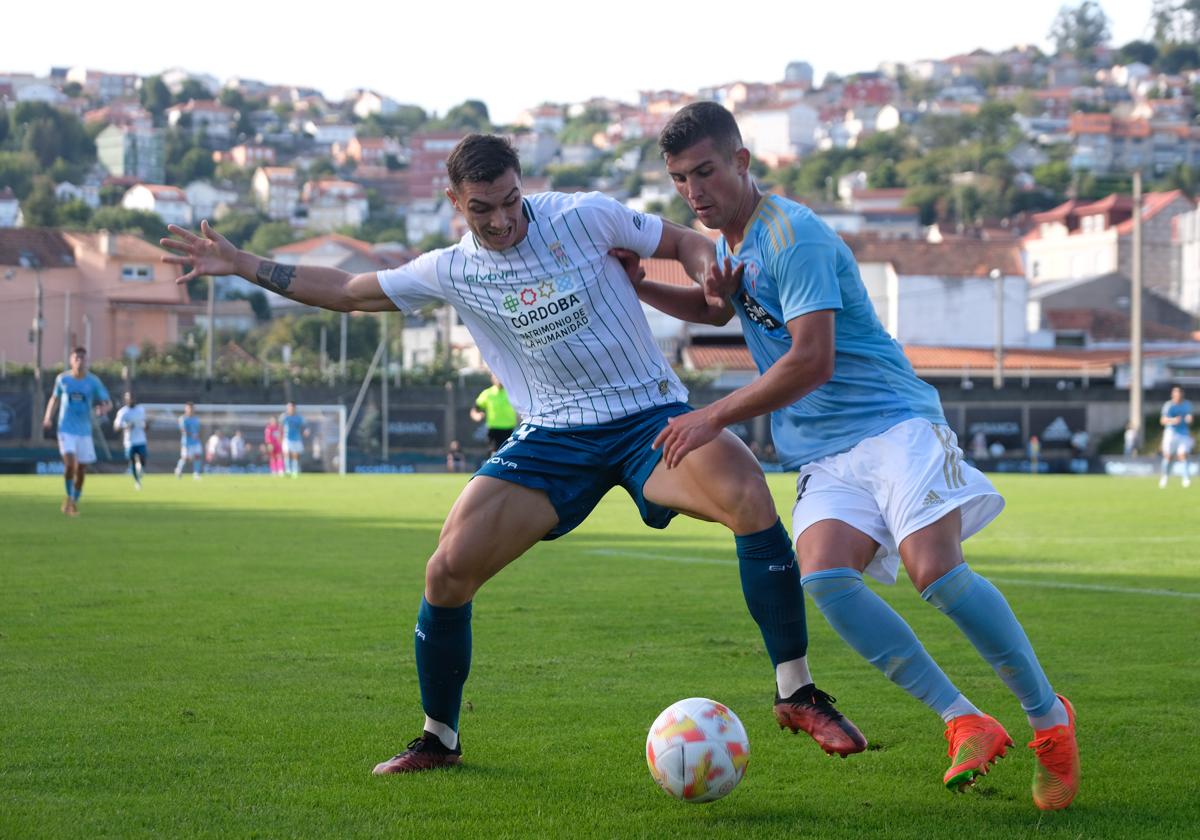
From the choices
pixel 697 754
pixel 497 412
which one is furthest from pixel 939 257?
pixel 697 754

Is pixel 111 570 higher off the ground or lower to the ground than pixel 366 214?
lower

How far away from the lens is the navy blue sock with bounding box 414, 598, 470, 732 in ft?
18.3

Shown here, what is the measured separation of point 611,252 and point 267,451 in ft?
126

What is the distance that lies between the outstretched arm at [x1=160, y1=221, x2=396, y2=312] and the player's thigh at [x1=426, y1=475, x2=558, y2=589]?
0.90 metres

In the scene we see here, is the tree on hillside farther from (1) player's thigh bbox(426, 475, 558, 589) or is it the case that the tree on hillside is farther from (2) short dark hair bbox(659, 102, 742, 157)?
(2) short dark hair bbox(659, 102, 742, 157)

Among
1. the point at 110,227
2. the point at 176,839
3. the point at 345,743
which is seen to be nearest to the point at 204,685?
the point at 345,743

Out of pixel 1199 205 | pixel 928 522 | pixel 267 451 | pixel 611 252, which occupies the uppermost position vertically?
pixel 1199 205

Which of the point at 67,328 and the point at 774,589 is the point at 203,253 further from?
the point at 67,328

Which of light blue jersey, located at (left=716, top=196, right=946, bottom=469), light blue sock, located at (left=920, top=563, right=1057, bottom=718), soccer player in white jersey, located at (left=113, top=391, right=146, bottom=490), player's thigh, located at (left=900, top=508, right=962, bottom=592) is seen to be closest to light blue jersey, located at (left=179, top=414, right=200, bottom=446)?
soccer player in white jersey, located at (left=113, top=391, right=146, bottom=490)

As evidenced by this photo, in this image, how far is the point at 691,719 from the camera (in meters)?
4.99

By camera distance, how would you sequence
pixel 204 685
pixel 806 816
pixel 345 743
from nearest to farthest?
pixel 806 816
pixel 345 743
pixel 204 685

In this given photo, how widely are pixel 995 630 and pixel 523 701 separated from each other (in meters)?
2.27

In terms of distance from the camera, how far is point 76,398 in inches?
823

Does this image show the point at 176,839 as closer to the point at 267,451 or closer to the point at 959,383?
the point at 267,451
